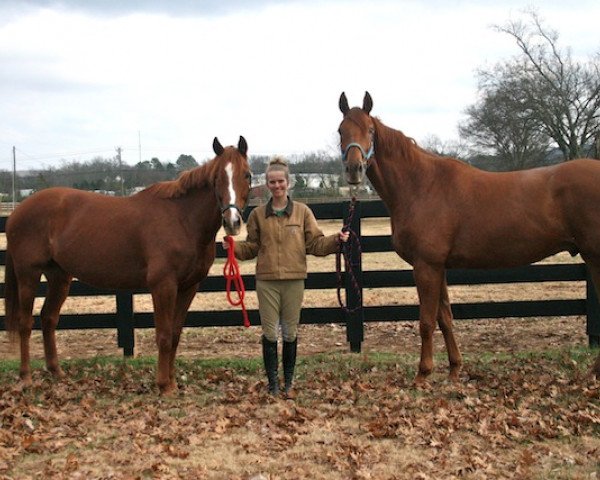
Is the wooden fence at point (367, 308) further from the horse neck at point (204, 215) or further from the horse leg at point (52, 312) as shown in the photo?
the horse neck at point (204, 215)

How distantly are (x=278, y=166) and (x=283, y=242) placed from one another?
0.61m

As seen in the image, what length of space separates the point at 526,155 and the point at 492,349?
27317mm

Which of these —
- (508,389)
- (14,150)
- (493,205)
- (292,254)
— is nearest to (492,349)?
(508,389)

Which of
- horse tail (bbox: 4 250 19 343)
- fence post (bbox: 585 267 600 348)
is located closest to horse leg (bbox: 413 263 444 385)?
fence post (bbox: 585 267 600 348)

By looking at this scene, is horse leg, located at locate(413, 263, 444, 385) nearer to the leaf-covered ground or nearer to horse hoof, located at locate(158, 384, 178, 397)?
the leaf-covered ground

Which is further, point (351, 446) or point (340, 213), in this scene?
point (340, 213)

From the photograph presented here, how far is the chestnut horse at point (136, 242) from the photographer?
502 cm

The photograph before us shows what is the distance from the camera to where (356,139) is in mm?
5184

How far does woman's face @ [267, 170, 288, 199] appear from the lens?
484 centimetres

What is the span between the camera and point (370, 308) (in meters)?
6.93

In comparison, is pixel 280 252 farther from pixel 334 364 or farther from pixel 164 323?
pixel 334 364

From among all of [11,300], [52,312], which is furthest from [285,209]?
[11,300]

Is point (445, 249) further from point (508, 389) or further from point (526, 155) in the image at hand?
point (526, 155)

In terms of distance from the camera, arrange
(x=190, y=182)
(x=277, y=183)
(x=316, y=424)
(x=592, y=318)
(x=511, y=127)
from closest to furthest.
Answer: (x=316, y=424)
(x=277, y=183)
(x=190, y=182)
(x=592, y=318)
(x=511, y=127)
